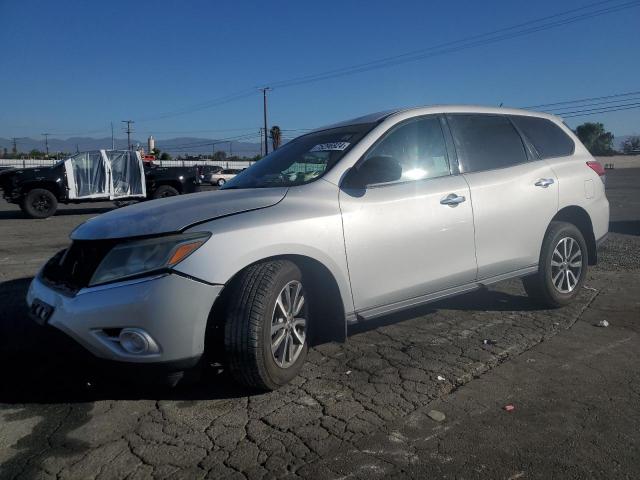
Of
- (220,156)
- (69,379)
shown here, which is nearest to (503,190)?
(69,379)

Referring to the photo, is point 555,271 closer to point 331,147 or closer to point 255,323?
point 331,147

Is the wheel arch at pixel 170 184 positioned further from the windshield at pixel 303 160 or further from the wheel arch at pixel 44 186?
the windshield at pixel 303 160

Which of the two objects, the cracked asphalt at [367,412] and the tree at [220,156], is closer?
the cracked asphalt at [367,412]

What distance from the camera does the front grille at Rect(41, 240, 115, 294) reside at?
309 centimetres

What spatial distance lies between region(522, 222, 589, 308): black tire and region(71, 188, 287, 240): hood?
257 centimetres

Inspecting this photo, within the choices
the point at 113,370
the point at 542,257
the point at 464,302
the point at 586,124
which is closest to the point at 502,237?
the point at 542,257

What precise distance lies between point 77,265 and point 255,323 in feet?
3.67

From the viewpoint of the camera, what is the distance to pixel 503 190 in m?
4.46

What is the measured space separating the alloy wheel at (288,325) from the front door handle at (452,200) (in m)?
1.34

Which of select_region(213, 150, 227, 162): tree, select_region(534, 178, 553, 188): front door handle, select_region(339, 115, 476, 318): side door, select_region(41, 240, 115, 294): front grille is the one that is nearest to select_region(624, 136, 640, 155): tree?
select_region(213, 150, 227, 162): tree

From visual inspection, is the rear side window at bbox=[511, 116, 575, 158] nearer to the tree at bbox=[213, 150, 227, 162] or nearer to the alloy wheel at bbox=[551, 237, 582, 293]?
the alloy wheel at bbox=[551, 237, 582, 293]

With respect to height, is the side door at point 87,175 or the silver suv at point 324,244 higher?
the side door at point 87,175

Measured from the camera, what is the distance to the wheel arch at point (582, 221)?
511 cm

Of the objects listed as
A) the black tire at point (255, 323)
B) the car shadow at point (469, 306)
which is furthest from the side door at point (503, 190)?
the black tire at point (255, 323)
